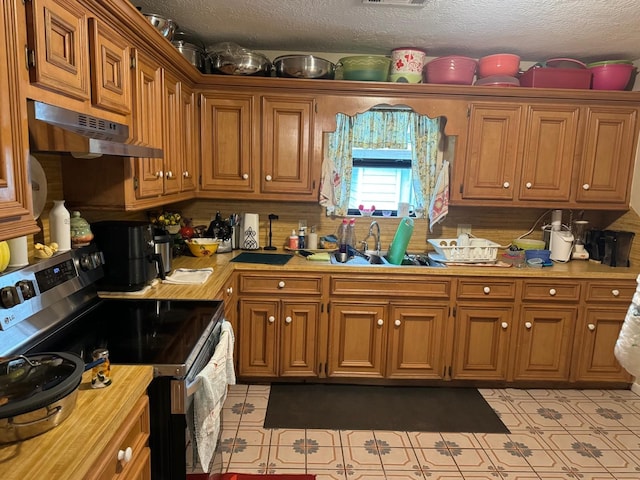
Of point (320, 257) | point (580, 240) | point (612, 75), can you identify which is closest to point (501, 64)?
point (612, 75)

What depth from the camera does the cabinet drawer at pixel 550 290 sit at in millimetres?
2930

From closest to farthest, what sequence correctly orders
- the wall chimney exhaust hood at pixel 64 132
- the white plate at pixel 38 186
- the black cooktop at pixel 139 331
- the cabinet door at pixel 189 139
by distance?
the wall chimney exhaust hood at pixel 64 132 < the black cooktop at pixel 139 331 < the white plate at pixel 38 186 < the cabinet door at pixel 189 139

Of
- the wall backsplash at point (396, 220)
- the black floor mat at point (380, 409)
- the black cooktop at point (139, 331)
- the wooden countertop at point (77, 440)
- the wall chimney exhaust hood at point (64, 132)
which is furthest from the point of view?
the wall backsplash at point (396, 220)

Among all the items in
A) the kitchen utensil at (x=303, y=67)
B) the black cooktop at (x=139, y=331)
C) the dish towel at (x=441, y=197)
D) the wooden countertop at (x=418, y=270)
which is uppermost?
the kitchen utensil at (x=303, y=67)

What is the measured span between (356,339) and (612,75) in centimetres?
251

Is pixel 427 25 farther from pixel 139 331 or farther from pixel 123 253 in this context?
pixel 139 331

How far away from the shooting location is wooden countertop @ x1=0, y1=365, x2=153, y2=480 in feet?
2.95

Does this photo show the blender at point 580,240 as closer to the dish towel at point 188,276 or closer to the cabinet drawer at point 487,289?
the cabinet drawer at point 487,289

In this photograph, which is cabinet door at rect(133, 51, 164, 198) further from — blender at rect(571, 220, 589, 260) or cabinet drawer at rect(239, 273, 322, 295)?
blender at rect(571, 220, 589, 260)

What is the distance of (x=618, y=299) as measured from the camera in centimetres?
296

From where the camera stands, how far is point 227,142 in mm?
3082

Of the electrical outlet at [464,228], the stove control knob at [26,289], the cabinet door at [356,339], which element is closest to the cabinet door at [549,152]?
the electrical outlet at [464,228]

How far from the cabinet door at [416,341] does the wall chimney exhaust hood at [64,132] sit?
2.06 m

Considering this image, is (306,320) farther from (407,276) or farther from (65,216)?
(65,216)
